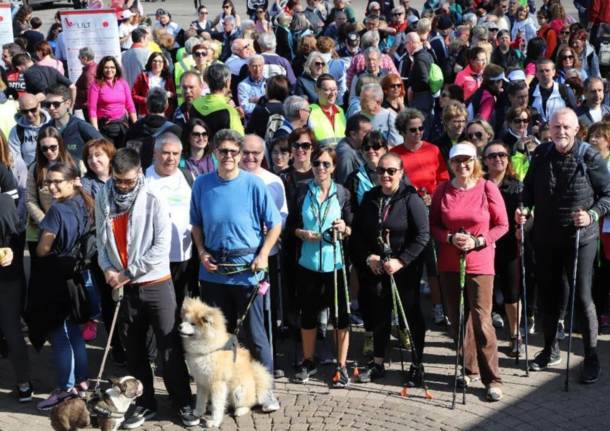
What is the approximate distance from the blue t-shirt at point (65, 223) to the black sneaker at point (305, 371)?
2.05m

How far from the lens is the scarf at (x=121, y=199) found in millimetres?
6977

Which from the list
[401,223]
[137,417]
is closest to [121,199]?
[137,417]

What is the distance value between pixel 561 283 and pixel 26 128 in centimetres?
537

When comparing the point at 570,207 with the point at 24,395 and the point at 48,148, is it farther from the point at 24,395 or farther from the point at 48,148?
the point at 24,395

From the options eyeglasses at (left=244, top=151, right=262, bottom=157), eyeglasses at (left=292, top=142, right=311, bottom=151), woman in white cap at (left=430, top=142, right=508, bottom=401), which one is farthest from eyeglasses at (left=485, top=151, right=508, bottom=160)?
eyeglasses at (left=244, top=151, right=262, bottom=157)

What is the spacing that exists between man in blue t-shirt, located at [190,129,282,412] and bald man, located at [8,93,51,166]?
3.10 meters

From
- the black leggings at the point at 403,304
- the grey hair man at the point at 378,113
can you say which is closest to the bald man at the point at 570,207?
the black leggings at the point at 403,304

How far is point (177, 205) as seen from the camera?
783 centimetres

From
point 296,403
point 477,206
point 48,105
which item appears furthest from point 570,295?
point 48,105

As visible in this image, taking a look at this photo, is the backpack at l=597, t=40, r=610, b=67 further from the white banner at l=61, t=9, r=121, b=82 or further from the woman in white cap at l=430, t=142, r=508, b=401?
the woman in white cap at l=430, t=142, r=508, b=401

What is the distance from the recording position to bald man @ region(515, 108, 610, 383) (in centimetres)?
770

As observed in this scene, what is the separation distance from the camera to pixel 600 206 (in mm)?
7742

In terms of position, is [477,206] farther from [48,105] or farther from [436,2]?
[436,2]

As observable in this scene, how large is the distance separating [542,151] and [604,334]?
193 cm
